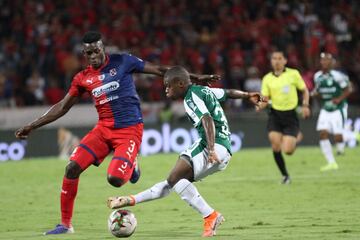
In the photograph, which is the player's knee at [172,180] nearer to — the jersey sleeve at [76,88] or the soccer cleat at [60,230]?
the soccer cleat at [60,230]

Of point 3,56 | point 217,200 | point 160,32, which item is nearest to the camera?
point 217,200

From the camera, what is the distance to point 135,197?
10359 millimetres

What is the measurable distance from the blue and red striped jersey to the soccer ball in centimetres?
172

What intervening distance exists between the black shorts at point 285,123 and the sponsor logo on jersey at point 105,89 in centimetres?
679

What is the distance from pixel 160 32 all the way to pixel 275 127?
11988 millimetres

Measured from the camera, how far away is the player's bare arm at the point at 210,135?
9992 mm

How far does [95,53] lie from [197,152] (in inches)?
76.4

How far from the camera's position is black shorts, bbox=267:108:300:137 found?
17781 mm

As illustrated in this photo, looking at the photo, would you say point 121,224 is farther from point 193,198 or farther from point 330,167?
point 330,167

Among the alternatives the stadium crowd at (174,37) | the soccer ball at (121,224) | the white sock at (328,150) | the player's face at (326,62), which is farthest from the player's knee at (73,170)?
the stadium crowd at (174,37)

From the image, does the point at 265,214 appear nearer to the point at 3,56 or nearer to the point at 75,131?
the point at 75,131

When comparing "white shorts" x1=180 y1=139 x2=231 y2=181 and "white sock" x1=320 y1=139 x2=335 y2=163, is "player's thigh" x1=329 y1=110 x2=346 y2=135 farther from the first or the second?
"white shorts" x1=180 y1=139 x2=231 y2=181

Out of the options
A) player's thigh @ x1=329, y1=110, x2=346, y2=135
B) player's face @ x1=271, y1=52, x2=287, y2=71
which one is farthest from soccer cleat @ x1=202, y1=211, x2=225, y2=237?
player's thigh @ x1=329, y1=110, x2=346, y2=135

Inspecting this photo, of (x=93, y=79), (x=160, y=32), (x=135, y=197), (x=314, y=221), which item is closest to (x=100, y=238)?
(x=135, y=197)
